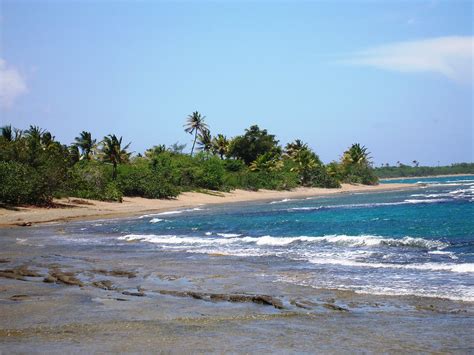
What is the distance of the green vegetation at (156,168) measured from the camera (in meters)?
42.8

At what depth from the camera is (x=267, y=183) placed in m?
78.4

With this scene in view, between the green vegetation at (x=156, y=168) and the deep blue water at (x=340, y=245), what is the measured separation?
1086cm

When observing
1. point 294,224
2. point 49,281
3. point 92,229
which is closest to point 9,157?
point 92,229

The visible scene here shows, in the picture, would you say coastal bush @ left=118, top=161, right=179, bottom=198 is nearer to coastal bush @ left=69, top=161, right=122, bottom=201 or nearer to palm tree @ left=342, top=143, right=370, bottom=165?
coastal bush @ left=69, top=161, right=122, bottom=201

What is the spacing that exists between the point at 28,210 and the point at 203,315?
34.1 m

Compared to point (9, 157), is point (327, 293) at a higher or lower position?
lower

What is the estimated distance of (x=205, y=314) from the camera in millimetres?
9633

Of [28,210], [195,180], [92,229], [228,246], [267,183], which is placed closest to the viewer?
[228,246]

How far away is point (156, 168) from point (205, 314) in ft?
176

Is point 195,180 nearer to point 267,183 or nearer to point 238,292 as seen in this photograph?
point 267,183

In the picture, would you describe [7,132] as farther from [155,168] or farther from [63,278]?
[63,278]

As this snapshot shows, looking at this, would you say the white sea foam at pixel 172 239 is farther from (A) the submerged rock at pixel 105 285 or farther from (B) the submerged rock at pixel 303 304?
(B) the submerged rock at pixel 303 304

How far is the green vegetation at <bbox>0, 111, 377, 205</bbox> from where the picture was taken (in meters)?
42.8

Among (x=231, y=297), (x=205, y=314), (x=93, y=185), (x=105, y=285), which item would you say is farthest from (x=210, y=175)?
(x=205, y=314)
